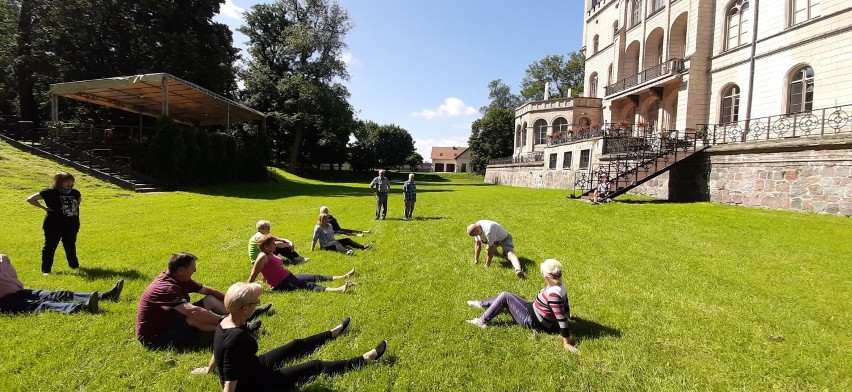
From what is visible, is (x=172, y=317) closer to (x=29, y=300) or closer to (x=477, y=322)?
(x=29, y=300)

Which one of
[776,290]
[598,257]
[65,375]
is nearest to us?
[65,375]

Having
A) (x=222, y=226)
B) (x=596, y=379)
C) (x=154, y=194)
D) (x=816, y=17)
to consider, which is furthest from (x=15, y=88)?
(x=816, y=17)

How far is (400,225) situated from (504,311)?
25.0ft

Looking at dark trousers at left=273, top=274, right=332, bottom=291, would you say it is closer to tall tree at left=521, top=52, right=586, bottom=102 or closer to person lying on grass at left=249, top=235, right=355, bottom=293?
person lying on grass at left=249, top=235, right=355, bottom=293

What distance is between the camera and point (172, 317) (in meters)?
4.21

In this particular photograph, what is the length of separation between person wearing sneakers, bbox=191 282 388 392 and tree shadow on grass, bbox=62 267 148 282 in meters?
3.86

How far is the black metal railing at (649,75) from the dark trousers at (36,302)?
87.8ft

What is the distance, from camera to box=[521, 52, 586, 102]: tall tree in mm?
64750

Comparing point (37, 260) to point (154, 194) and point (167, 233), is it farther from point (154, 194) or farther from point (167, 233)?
point (154, 194)

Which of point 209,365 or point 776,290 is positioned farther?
point 776,290

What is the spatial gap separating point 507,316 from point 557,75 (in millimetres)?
68840

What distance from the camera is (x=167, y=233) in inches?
410

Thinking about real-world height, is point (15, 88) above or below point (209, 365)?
above

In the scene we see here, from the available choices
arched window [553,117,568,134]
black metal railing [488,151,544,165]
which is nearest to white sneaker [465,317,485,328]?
black metal railing [488,151,544,165]
